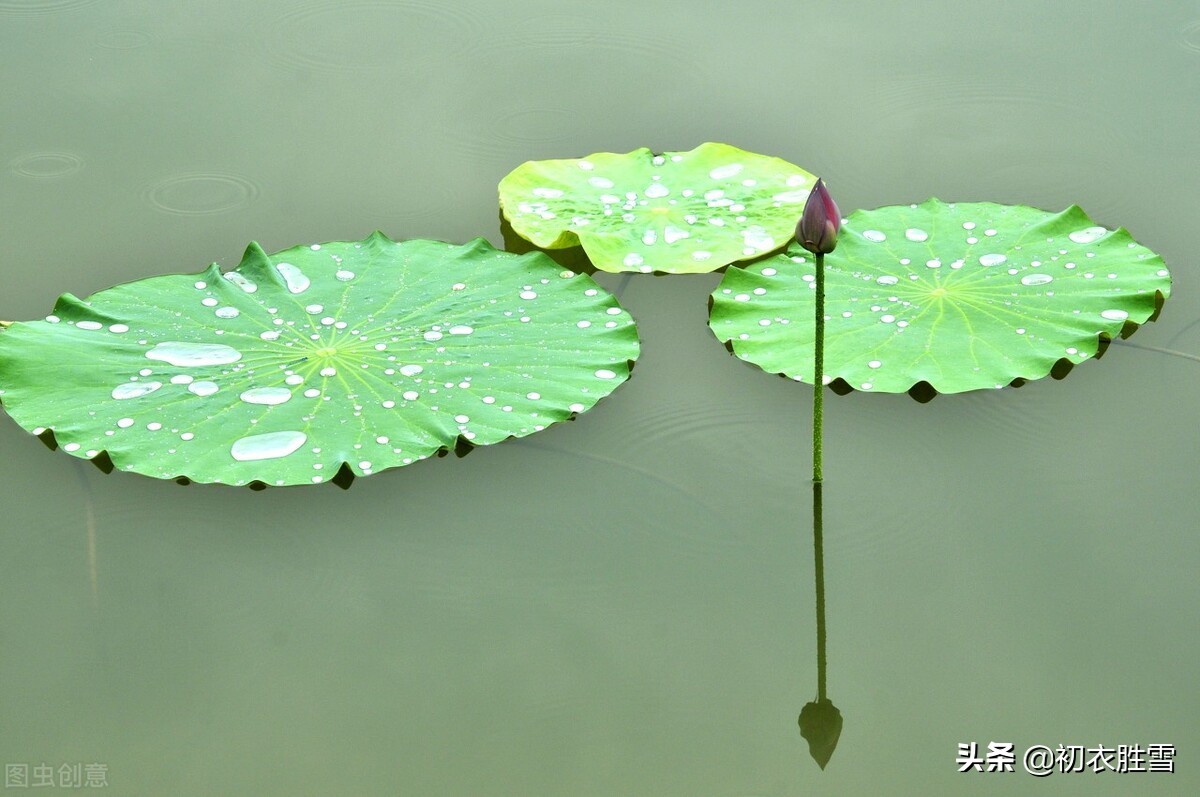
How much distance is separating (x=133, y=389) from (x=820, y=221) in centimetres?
118

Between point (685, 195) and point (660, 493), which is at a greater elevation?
point (685, 195)

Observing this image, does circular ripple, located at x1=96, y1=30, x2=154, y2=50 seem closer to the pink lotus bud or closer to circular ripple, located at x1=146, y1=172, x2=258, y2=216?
circular ripple, located at x1=146, y1=172, x2=258, y2=216

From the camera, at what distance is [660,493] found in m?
2.19

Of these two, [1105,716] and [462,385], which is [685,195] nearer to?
[462,385]

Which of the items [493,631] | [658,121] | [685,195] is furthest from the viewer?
[658,121]

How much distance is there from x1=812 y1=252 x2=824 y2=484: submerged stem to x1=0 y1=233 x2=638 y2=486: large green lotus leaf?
0.37 m

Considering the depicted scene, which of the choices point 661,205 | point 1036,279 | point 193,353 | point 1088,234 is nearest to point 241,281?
point 193,353

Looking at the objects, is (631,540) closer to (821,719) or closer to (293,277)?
(821,719)

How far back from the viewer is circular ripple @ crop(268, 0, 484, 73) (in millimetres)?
3404

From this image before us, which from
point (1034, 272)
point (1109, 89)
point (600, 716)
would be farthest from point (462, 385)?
point (1109, 89)

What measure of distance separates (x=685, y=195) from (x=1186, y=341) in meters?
1.00

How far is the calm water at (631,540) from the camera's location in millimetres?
1802

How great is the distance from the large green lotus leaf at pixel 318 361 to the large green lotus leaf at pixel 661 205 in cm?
13

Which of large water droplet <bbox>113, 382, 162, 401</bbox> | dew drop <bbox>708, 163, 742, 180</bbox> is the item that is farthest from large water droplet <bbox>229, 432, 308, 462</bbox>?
dew drop <bbox>708, 163, 742, 180</bbox>
